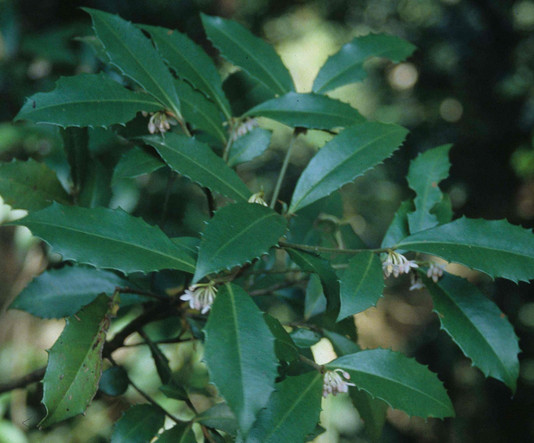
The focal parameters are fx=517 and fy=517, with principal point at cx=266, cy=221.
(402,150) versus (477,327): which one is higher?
(477,327)

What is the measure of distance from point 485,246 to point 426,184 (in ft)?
0.52

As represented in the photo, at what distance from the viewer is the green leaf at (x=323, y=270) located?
536 mm

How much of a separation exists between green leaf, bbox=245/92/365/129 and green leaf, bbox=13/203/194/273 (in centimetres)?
25

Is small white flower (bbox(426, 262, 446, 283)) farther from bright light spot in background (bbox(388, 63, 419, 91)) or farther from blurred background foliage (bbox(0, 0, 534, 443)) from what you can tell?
bright light spot in background (bbox(388, 63, 419, 91))

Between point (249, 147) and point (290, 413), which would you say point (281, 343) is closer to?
point (290, 413)

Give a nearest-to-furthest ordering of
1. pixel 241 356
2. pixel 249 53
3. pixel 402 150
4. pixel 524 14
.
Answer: pixel 241 356
pixel 249 53
pixel 524 14
pixel 402 150

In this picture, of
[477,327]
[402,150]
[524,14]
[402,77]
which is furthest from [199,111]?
[402,77]

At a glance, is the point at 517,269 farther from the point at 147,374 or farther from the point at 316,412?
the point at 147,374

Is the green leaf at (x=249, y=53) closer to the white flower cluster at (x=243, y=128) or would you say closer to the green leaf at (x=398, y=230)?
the white flower cluster at (x=243, y=128)

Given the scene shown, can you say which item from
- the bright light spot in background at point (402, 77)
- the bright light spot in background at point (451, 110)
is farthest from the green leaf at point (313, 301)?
the bright light spot in background at point (402, 77)

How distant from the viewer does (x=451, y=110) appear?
2.21m

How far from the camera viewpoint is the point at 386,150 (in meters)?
0.62

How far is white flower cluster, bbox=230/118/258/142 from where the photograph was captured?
701 mm

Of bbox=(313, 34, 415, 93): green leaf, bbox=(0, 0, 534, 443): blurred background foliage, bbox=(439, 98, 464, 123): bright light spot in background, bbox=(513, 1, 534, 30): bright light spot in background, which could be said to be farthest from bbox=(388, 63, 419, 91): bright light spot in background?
bbox=(313, 34, 415, 93): green leaf
